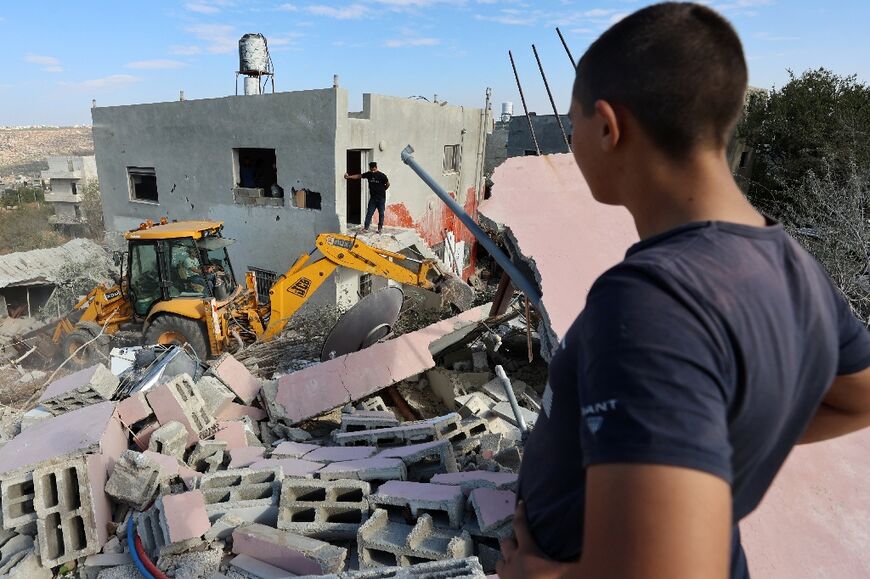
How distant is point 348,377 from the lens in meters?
5.52

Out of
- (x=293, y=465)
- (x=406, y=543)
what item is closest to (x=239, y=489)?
(x=293, y=465)

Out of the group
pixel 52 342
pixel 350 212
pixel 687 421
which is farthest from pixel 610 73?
pixel 350 212

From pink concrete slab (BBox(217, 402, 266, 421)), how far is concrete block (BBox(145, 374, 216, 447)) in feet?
1.57

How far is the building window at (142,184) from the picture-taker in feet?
43.8

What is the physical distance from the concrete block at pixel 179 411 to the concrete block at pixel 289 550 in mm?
1776

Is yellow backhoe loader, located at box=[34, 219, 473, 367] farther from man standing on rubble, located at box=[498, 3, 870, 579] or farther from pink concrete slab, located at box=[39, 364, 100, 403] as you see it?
man standing on rubble, located at box=[498, 3, 870, 579]

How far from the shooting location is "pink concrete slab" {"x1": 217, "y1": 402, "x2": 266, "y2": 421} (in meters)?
5.22

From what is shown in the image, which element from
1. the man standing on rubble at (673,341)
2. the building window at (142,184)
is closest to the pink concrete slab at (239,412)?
the man standing on rubble at (673,341)

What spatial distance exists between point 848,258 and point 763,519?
916cm

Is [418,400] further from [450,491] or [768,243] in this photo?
[768,243]

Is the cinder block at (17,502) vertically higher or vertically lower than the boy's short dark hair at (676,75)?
lower

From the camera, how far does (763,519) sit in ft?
8.16

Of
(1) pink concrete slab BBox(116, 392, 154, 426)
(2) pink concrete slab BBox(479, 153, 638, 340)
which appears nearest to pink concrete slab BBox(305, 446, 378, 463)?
(1) pink concrete slab BBox(116, 392, 154, 426)

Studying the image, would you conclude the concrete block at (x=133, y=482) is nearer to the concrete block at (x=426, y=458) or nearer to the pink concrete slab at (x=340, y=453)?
the pink concrete slab at (x=340, y=453)
